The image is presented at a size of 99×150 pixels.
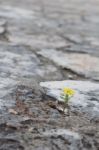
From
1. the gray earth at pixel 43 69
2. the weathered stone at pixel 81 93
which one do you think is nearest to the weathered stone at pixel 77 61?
the gray earth at pixel 43 69

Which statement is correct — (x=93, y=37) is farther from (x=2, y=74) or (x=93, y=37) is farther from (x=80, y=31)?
(x=2, y=74)

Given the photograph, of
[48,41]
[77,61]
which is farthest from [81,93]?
[48,41]

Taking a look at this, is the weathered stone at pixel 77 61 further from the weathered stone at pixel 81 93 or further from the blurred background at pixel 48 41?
the weathered stone at pixel 81 93

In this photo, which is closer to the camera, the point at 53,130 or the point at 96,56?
the point at 53,130

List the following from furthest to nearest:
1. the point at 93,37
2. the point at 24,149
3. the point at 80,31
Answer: the point at 80,31 → the point at 93,37 → the point at 24,149

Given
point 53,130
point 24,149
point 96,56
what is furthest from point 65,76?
point 24,149

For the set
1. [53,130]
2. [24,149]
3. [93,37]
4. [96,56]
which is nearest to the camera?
[24,149]

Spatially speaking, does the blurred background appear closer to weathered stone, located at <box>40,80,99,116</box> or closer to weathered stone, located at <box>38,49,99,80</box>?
weathered stone, located at <box>38,49,99,80</box>
